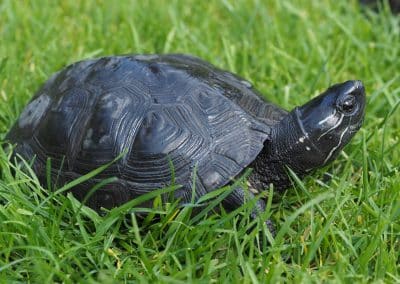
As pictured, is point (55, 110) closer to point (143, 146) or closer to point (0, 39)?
point (143, 146)

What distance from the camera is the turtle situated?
2664 millimetres

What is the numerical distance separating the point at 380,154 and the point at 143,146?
1196 mm

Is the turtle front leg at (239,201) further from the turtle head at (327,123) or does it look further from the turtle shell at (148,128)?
the turtle head at (327,123)

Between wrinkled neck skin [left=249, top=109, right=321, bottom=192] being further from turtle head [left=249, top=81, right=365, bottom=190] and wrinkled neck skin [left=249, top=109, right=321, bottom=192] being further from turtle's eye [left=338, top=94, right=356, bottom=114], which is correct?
turtle's eye [left=338, top=94, right=356, bottom=114]

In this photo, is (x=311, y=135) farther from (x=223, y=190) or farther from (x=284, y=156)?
(x=223, y=190)

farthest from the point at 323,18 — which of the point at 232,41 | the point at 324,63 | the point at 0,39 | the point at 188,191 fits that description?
the point at 188,191

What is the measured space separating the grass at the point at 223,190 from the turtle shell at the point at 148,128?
0.15 meters

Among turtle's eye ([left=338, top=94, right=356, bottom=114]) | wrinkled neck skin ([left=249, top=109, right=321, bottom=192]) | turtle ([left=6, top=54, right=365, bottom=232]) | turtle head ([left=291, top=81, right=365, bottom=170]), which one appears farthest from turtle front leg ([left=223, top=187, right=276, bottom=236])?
turtle's eye ([left=338, top=94, right=356, bottom=114])

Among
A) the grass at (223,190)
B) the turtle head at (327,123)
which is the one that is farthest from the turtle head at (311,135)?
the grass at (223,190)

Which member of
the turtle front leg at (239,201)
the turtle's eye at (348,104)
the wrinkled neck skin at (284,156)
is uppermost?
the turtle's eye at (348,104)

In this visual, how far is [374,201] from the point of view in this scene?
277 cm

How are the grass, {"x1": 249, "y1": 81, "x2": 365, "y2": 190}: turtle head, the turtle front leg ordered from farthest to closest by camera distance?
{"x1": 249, "y1": 81, "x2": 365, "y2": 190}: turtle head → the turtle front leg → the grass

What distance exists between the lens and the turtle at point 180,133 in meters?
2.66

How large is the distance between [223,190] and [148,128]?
0.46 metres
